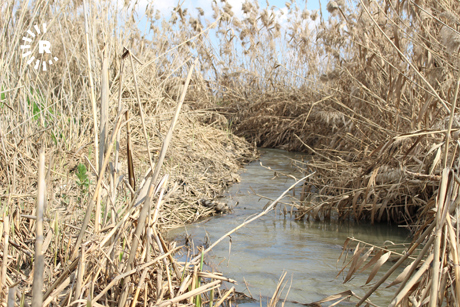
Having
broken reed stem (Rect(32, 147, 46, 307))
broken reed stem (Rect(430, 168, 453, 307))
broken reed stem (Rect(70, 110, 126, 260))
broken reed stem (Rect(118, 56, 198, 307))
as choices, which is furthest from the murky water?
broken reed stem (Rect(32, 147, 46, 307))

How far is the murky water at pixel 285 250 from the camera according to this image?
239cm

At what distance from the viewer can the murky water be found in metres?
2.39

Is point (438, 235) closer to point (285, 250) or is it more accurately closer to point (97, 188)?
point (97, 188)

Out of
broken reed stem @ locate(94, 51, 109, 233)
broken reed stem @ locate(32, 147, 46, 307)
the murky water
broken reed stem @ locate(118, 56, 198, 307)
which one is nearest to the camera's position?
broken reed stem @ locate(32, 147, 46, 307)

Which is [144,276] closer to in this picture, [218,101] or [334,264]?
[334,264]

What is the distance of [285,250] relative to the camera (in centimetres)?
302

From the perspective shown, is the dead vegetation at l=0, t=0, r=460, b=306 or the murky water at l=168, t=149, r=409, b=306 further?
the murky water at l=168, t=149, r=409, b=306

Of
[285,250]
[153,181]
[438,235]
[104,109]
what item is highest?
[104,109]

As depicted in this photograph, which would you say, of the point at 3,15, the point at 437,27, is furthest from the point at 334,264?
the point at 3,15

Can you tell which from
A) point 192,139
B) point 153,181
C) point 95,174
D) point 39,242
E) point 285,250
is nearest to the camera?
point 39,242

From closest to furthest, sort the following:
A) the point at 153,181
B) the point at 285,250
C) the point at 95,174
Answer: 1. the point at 153,181
2. the point at 95,174
3. the point at 285,250

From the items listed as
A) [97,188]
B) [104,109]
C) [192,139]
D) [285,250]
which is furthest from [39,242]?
[192,139]

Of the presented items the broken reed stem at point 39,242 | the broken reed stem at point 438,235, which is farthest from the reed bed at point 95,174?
the broken reed stem at point 438,235

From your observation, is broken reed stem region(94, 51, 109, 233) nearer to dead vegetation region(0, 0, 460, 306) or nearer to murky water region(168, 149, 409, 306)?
dead vegetation region(0, 0, 460, 306)
